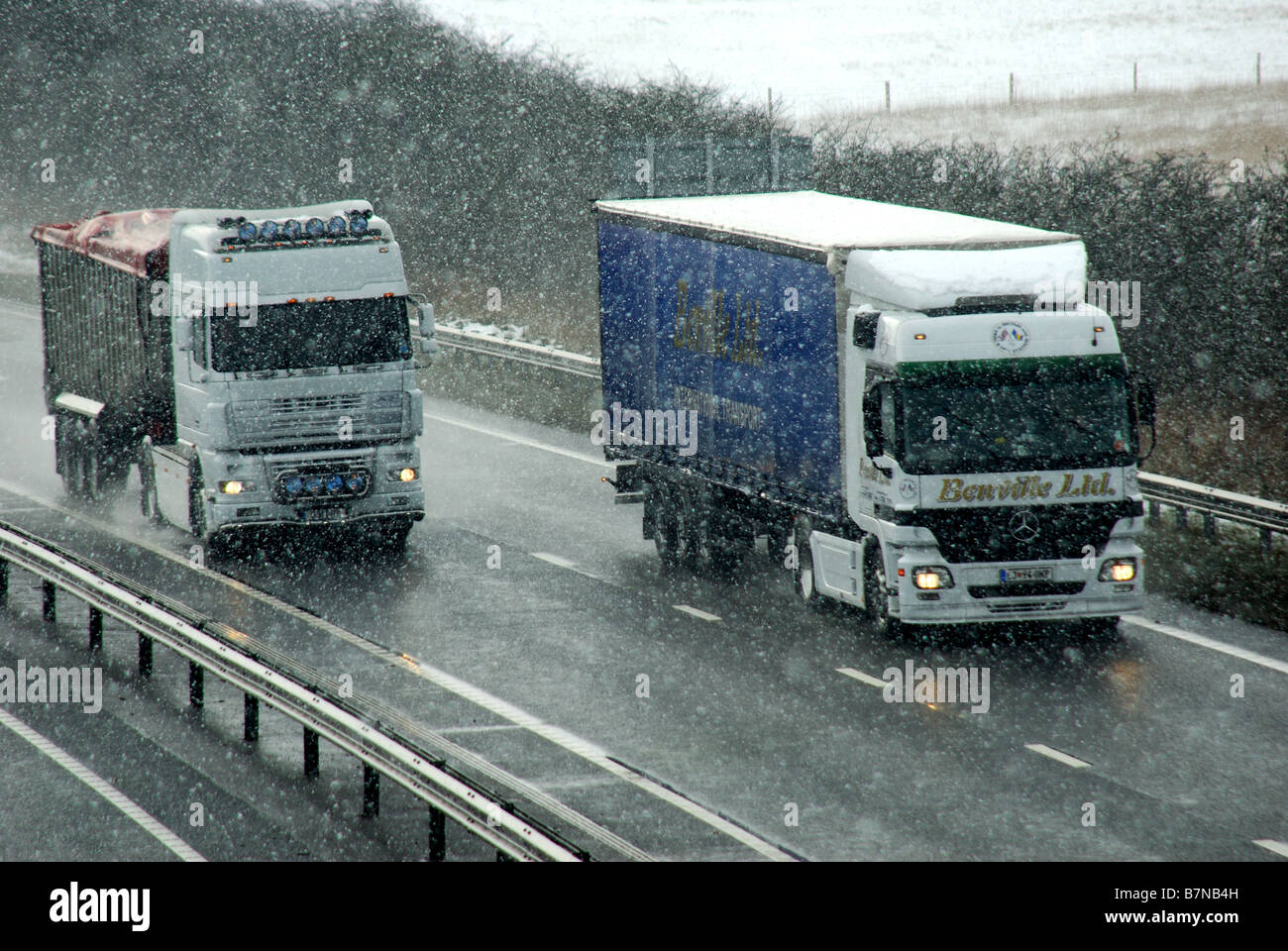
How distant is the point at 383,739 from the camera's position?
10836mm

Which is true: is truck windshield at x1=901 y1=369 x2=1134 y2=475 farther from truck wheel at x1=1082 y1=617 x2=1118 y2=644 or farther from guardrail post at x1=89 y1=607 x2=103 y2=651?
guardrail post at x1=89 y1=607 x2=103 y2=651

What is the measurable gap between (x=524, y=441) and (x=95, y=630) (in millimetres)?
11294

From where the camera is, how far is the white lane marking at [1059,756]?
1234 cm

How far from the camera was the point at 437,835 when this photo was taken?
10266mm

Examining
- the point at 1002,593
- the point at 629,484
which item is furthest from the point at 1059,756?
the point at 629,484

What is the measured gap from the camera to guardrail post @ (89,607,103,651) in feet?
50.8

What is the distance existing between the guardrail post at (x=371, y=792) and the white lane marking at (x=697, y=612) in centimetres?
569

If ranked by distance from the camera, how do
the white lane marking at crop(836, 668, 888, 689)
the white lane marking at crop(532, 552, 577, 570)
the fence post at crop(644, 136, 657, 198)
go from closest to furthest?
the white lane marking at crop(836, 668, 888, 689) < the white lane marking at crop(532, 552, 577, 570) < the fence post at crop(644, 136, 657, 198)

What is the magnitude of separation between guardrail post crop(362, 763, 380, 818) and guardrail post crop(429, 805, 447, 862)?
1052mm

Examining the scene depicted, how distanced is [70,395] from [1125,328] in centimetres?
1401

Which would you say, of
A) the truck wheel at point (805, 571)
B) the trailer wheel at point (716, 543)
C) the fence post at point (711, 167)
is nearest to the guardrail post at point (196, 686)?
the truck wheel at point (805, 571)

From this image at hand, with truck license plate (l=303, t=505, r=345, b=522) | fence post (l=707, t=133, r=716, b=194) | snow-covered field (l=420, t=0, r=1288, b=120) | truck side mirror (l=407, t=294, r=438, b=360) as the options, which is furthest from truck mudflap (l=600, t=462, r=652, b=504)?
snow-covered field (l=420, t=0, r=1288, b=120)

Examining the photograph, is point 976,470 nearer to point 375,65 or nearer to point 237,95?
point 375,65

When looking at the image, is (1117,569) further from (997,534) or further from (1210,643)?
(1210,643)
